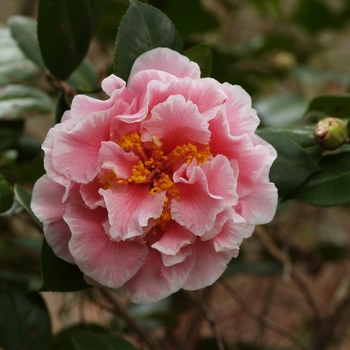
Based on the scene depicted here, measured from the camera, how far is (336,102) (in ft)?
2.61

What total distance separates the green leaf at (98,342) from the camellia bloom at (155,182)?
24cm

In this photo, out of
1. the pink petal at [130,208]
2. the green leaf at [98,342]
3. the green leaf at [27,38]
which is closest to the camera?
the pink petal at [130,208]

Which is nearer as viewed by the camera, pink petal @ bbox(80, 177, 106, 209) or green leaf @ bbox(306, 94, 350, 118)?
pink petal @ bbox(80, 177, 106, 209)

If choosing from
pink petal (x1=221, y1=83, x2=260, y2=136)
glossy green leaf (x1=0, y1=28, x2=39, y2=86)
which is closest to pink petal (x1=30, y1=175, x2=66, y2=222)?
pink petal (x1=221, y1=83, x2=260, y2=136)

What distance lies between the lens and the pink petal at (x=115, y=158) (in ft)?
1.70

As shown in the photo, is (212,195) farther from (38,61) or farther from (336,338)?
(336,338)

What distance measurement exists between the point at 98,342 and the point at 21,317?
0.55 ft

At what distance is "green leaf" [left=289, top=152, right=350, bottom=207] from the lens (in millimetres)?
676

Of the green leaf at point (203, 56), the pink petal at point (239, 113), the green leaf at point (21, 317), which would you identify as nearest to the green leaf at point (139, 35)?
the green leaf at point (203, 56)

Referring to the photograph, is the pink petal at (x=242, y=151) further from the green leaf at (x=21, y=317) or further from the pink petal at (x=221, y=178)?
the green leaf at (x=21, y=317)

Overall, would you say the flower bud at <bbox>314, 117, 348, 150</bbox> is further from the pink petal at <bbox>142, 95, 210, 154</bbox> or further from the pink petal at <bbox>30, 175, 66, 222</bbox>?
the pink petal at <bbox>30, 175, 66, 222</bbox>

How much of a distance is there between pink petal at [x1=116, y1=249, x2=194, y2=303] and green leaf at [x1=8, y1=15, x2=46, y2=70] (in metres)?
0.53

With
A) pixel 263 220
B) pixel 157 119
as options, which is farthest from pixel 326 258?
pixel 157 119

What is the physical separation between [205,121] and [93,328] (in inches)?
28.9
